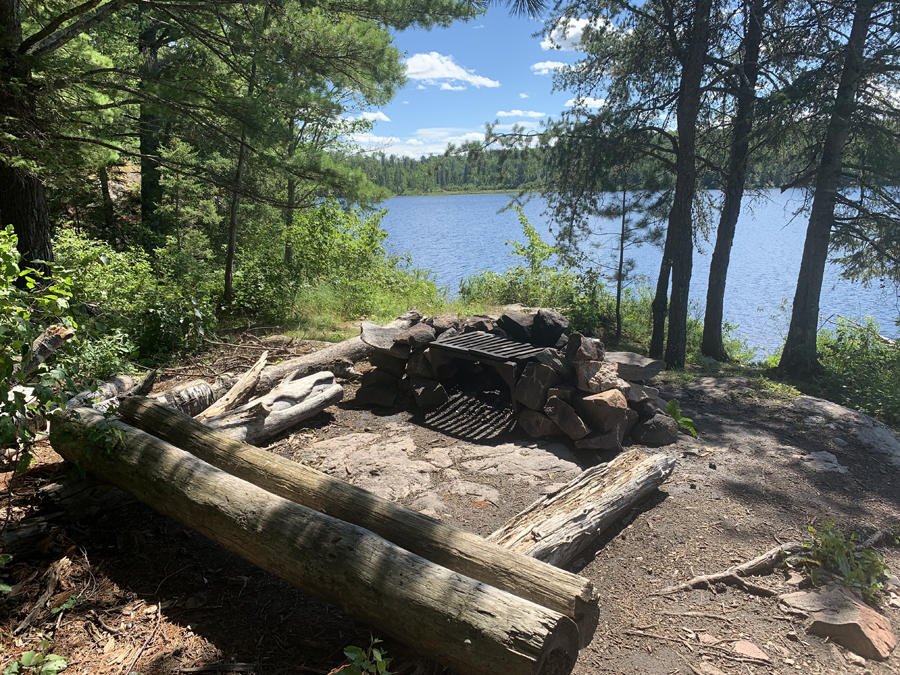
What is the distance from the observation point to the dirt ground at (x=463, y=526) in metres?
2.54

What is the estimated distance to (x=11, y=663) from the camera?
2211 mm

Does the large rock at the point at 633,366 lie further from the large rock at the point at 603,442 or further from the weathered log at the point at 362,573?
the weathered log at the point at 362,573

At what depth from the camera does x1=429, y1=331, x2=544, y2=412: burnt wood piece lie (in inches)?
220

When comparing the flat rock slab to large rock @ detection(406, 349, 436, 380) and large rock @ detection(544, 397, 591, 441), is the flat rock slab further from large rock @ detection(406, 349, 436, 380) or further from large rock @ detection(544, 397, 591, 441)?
large rock @ detection(406, 349, 436, 380)

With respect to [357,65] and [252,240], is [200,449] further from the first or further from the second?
[252,240]

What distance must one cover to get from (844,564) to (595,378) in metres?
2.49

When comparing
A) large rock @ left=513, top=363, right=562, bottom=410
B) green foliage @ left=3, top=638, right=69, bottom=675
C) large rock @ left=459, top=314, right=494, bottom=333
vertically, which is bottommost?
green foliage @ left=3, top=638, right=69, bottom=675

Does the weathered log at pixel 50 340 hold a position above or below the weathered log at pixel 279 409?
above

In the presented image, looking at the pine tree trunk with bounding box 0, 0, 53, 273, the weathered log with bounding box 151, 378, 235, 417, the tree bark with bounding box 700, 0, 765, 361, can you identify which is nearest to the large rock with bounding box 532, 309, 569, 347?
the weathered log with bounding box 151, 378, 235, 417

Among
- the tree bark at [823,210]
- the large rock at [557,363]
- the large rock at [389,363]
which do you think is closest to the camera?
the large rock at [557,363]

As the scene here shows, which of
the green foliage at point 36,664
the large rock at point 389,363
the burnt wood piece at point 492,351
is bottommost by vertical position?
the green foliage at point 36,664

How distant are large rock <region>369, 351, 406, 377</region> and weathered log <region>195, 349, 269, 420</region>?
1.48m

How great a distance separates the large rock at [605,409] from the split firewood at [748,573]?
1.73 metres

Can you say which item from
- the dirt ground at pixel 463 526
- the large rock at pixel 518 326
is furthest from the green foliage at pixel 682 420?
the large rock at pixel 518 326
